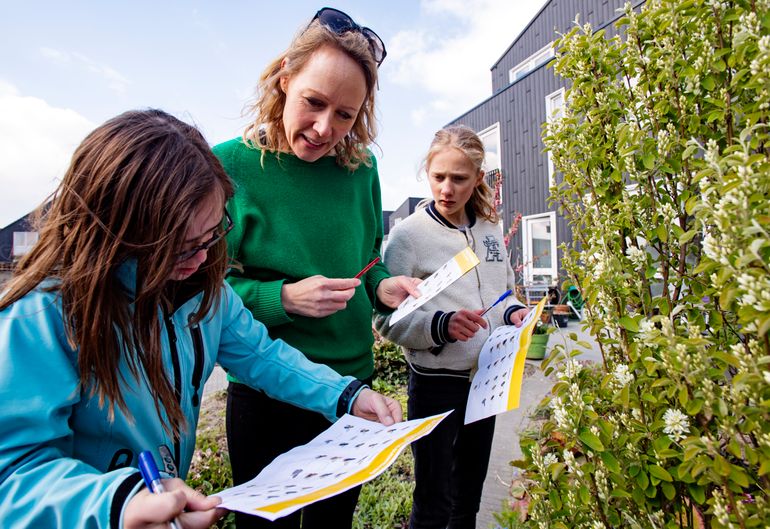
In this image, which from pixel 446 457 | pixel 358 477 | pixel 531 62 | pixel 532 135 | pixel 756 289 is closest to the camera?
pixel 756 289

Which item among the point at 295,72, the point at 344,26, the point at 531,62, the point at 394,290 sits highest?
the point at 531,62

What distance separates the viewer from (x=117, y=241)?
2.90 ft

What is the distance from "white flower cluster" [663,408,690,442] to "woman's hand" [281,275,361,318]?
855mm

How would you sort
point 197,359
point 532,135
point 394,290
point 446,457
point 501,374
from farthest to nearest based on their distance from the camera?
point 532,135
point 446,457
point 394,290
point 501,374
point 197,359

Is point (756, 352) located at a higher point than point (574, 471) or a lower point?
higher

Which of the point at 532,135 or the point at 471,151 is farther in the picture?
the point at 532,135

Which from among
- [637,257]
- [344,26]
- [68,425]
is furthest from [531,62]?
[68,425]

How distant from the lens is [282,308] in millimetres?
1407

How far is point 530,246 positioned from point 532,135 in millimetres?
2565

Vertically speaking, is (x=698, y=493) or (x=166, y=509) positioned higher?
(x=166, y=509)

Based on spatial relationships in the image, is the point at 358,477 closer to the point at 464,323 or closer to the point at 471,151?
the point at 464,323

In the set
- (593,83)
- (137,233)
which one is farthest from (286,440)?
(593,83)

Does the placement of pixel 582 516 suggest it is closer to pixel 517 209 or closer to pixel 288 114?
pixel 288 114

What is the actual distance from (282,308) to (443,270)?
527 mm
